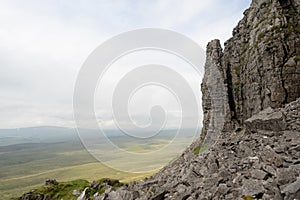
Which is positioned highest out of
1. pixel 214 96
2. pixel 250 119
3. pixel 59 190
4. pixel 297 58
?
pixel 297 58

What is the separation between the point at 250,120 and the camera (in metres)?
30.7

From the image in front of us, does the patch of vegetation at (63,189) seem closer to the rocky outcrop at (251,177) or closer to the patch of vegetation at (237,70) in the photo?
the patch of vegetation at (237,70)

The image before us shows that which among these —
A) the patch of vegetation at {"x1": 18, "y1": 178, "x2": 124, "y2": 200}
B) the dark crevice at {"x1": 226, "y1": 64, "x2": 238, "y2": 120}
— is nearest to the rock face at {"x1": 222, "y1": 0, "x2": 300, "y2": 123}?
the dark crevice at {"x1": 226, "y1": 64, "x2": 238, "y2": 120}

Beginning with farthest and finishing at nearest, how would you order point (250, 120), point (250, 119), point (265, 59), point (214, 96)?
point (214, 96)
point (265, 59)
point (250, 119)
point (250, 120)

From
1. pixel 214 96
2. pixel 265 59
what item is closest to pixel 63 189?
pixel 214 96

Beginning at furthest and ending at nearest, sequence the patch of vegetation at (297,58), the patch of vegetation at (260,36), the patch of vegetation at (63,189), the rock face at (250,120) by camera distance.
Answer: the patch of vegetation at (63,189) < the patch of vegetation at (260,36) < the patch of vegetation at (297,58) < the rock face at (250,120)

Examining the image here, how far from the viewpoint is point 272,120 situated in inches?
989

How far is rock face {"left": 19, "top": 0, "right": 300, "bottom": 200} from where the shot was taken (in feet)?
46.6

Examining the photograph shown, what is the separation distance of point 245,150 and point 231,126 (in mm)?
28217

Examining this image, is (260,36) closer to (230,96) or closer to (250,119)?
(230,96)

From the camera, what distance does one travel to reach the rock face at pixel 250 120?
1421 centimetres

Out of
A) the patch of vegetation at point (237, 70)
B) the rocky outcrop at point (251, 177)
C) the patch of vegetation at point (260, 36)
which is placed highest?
the patch of vegetation at point (260, 36)

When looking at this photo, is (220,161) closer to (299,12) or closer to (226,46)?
(299,12)

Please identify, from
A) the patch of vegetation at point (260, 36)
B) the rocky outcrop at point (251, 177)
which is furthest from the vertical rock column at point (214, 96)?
the rocky outcrop at point (251, 177)
